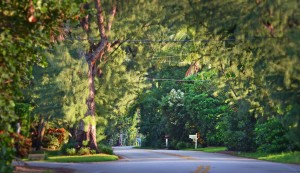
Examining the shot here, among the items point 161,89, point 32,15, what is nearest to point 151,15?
point 32,15

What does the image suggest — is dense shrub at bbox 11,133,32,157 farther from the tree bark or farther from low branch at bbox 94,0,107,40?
the tree bark

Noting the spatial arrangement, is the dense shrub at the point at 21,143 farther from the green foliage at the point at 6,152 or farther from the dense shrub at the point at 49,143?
the dense shrub at the point at 49,143

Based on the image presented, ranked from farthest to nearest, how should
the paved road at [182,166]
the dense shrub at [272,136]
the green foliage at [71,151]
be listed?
the dense shrub at [272,136] < the green foliage at [71,151] < the paved road at [182,166]

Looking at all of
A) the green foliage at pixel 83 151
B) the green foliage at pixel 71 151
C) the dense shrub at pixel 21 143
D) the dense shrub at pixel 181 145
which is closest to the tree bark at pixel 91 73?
the green foliage at pixel 83 151

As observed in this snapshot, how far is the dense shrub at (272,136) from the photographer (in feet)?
125

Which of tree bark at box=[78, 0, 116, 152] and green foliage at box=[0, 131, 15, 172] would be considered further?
tree bark at box=[78, 0, 116, 152]

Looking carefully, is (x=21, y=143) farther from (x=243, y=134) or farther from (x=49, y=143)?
(x=49, y=143)

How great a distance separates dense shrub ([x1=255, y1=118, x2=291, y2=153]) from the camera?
3816 cm

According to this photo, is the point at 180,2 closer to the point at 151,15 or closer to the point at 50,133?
the point at 151,15

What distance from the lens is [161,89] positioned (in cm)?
Answer: 6894

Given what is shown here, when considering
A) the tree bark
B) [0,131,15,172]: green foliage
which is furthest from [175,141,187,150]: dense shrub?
[0,131,15,172]: green foliage

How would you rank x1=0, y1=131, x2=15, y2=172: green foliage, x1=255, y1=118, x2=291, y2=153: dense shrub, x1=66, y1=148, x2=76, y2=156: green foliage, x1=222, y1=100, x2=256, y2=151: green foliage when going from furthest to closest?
x1=222, y1=100, x2=256, y2=151: green foliage → x1=255, y1=118, x2=291, y2=153: dense shrub → x1=66, y1=148, x2=76, y2=156: green foliage → x1=0, y1=131, x2=15, y2=172: green foliage

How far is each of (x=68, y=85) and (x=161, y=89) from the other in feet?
121

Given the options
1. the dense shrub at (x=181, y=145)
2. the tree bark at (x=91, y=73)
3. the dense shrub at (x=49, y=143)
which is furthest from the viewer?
the dense shrub at (x=181, y=145)
